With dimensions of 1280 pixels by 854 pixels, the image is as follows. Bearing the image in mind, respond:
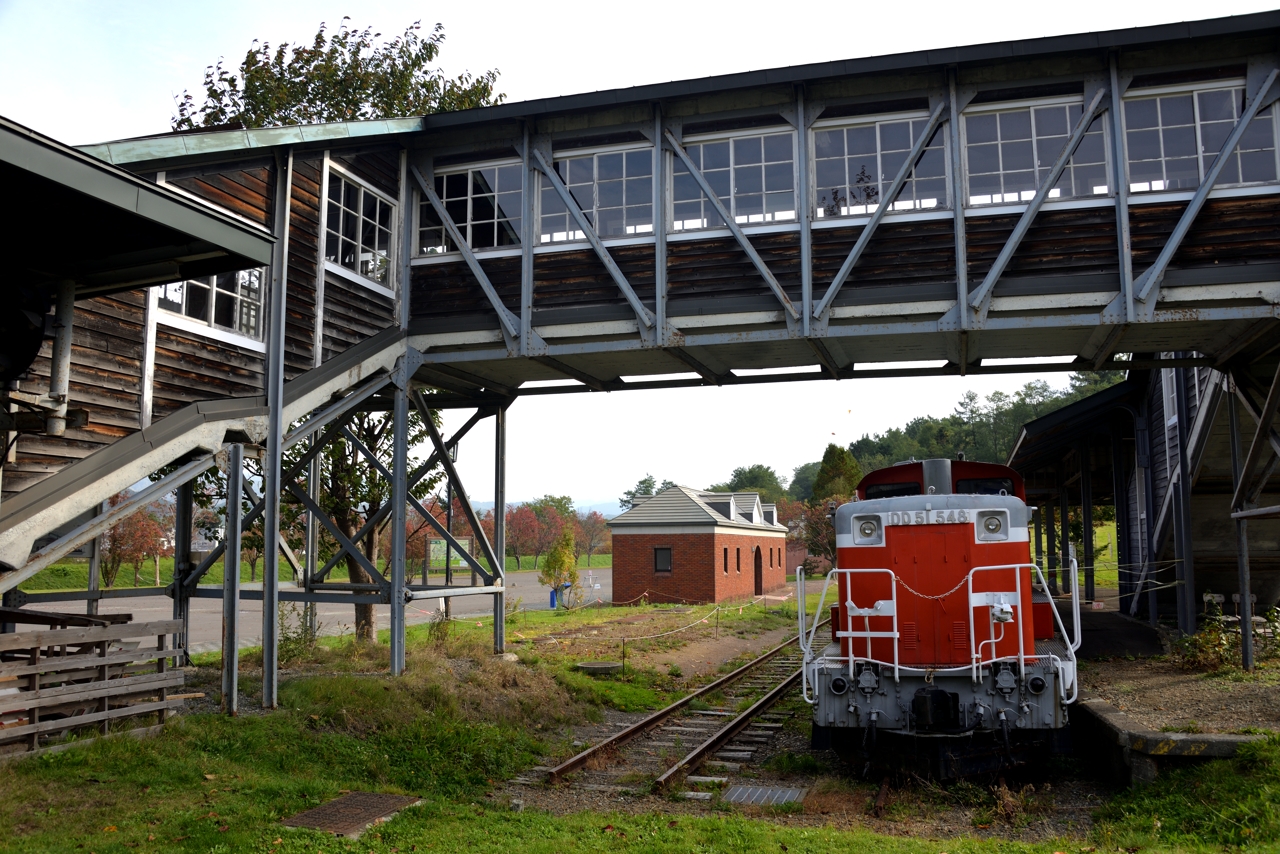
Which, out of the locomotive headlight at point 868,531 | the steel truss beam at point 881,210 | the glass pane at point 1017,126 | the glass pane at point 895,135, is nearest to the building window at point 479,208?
the steel truss beam at point 881,210

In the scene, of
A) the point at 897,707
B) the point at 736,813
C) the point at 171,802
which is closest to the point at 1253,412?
the point at 897,707

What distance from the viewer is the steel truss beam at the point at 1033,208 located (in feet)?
39.2

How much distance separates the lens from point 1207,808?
289 inches

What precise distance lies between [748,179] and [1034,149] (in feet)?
12.6

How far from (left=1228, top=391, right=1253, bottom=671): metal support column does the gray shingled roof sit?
2271 centimetres

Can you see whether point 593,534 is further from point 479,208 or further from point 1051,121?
point 1051,121

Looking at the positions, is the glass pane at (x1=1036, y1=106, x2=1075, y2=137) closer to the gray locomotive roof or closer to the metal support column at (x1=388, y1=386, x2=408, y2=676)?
the gray locomotive roof

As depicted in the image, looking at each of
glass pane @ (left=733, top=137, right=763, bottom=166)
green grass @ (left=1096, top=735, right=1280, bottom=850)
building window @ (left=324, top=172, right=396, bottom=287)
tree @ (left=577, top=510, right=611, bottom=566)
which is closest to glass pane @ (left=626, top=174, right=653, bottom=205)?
glass pane @ (left=733, top=137, right=763, bottom=166)

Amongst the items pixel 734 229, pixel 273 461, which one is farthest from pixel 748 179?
pixel 273 461

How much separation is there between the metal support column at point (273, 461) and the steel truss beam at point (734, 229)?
5493 mm

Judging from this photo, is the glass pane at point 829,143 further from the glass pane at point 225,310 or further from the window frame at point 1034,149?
the glass pane at point 225,310

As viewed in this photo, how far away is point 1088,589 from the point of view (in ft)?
84.4

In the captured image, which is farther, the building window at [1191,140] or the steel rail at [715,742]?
the building window at [1191,140]

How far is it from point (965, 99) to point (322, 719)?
37.1 feet
